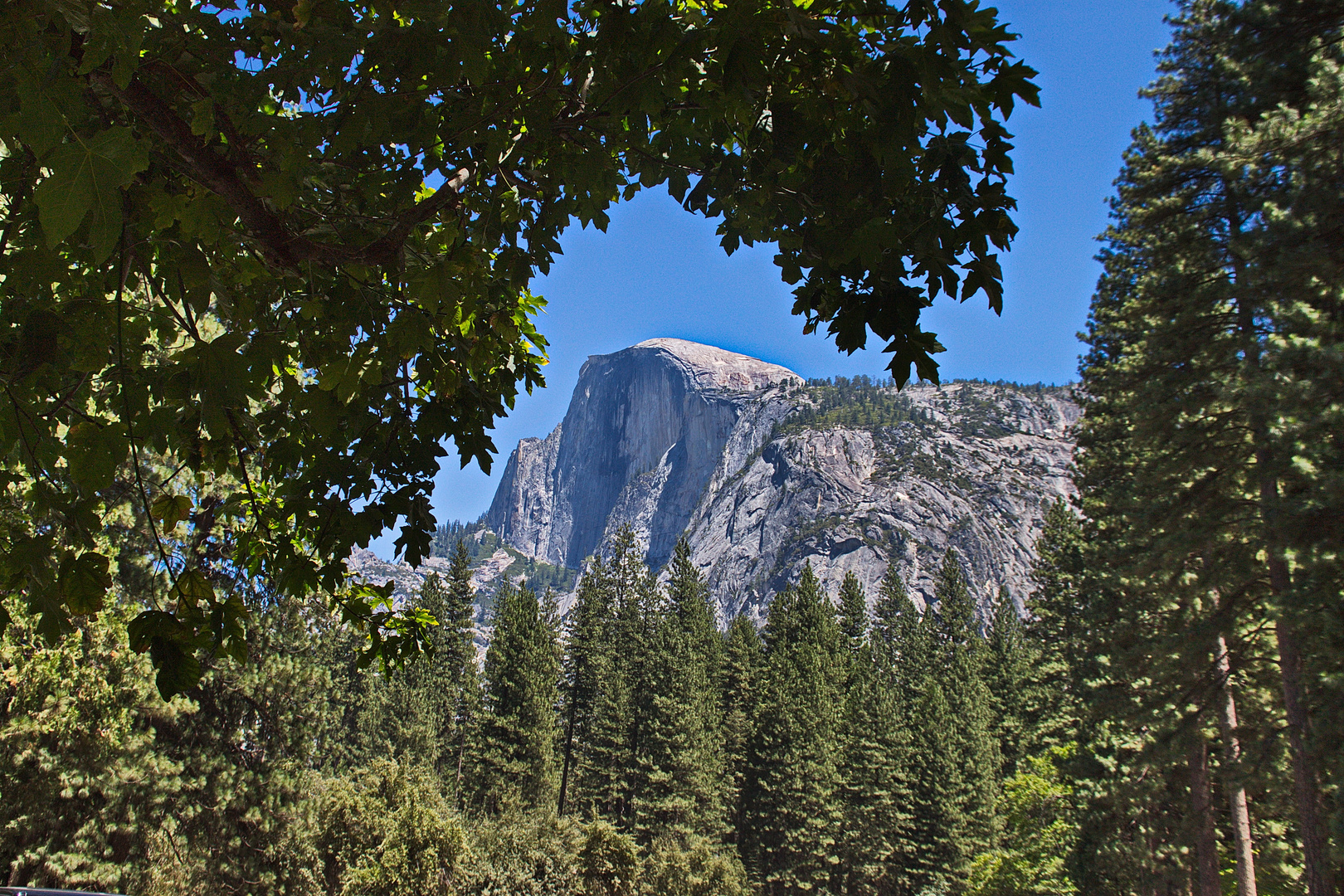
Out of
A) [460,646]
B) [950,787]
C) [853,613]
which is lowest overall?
[950,787]

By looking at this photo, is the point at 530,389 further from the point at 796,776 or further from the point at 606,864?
the point at 796,776

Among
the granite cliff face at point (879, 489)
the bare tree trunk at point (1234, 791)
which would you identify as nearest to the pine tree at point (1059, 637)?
the bare tree trunk at point (1234, 791)

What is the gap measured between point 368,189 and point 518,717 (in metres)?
31.7

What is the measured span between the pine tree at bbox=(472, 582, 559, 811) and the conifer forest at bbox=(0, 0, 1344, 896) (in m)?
0.25

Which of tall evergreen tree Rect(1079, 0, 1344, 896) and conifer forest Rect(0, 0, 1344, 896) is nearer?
conifer forest Rect(0, 0, 1344, 896)

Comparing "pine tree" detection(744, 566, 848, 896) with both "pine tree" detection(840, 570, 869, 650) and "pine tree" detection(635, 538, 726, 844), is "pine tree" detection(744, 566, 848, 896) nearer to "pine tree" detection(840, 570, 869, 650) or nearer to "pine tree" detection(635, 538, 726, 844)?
"pine tree" detection(635, 538, 726, 844)

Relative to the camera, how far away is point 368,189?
2.55 m

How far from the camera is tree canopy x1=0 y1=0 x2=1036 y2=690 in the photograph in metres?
1.54

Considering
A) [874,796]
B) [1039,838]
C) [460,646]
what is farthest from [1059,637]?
[460,646]

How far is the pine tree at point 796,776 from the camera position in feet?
96.4

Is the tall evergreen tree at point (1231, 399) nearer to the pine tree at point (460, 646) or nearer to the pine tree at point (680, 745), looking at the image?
the pine tree at point (680, 745)

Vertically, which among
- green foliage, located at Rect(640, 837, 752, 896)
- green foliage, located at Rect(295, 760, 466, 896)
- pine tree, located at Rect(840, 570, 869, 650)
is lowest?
green foliage, located at Rect(640, 837, 752, 896)

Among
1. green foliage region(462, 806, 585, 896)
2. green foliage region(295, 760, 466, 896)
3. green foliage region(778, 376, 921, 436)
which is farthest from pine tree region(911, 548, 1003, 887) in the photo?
green foliage region(778, 376, 921, 436)

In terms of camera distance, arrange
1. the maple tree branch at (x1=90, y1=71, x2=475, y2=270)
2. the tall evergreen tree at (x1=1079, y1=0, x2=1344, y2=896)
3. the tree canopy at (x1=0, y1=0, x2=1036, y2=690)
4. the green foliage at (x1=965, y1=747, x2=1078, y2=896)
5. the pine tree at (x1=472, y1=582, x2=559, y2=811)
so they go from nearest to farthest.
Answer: the tree canopy at (x1=0, y1=0, x2=1036, y2=690)
the maple tree branch at (x1=90, y1=71, x2=475, y2=270)
the tall evergreen tree at (x1=1079, y1=0, x2=1344, y2=896)
the green foliage at (x1=965, y1=747, x2=1078, y2=896)
the pine tree at (x1=472, y1=582, x2=559, y2=811)
